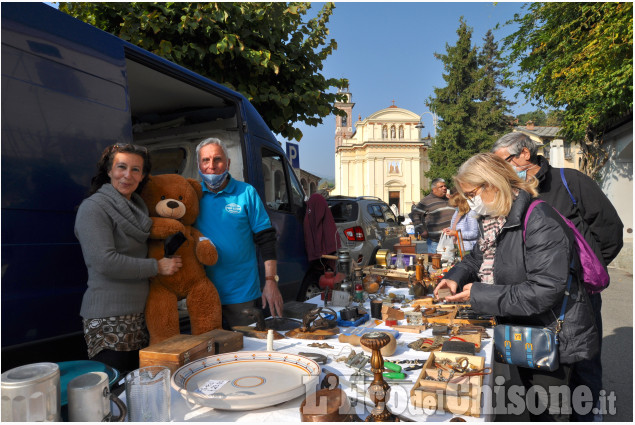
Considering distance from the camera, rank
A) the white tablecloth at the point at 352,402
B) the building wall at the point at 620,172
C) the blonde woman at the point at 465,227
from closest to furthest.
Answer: the white tablecloth at the point at 352,402 < the blonde woman at the point at 465,227 < the building wall at the point at 620,172

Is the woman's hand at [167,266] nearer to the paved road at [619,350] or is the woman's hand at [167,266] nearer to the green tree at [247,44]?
the paved road at [619,350]

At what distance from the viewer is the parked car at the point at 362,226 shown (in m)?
7.19

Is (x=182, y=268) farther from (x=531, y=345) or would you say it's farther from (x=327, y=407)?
(x=531, y=345)

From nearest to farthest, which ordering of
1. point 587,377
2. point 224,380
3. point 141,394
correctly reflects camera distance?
point 141,394 < point 224,380 < point 587,377

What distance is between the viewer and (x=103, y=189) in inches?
78.2

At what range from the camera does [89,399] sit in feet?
3.74

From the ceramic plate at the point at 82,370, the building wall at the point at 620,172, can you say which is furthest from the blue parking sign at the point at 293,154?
the building wall at the point at 620,172

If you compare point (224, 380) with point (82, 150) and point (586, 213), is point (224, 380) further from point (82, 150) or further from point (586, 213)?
point (586, 213)

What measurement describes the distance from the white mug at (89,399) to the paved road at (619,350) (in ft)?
12.1

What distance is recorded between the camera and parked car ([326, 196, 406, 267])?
7188mm

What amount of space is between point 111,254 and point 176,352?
1.96ft

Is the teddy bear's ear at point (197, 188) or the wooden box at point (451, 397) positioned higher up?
the teddy bear's ear at point (197, 188)

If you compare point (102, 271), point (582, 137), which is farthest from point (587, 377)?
point (582, 137)

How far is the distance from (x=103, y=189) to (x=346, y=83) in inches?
252
